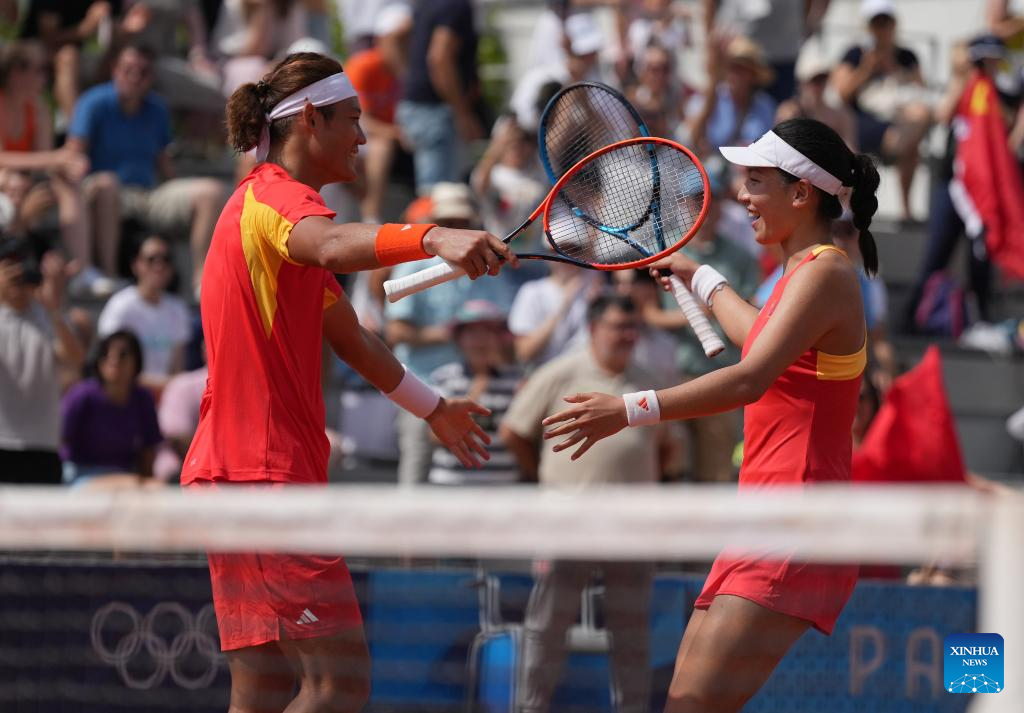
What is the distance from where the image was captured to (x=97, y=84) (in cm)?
1046

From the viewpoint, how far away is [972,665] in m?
3.81

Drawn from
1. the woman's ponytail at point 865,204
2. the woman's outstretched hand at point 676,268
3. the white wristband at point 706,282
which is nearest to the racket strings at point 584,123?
the woman's outstretched hand at point 676,268

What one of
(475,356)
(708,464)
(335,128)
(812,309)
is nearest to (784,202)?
(812,309)

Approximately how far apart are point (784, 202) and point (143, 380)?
5.09 m

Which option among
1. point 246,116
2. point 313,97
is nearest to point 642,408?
point 313,97

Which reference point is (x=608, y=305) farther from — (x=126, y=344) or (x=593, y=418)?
(x=593, y=418)

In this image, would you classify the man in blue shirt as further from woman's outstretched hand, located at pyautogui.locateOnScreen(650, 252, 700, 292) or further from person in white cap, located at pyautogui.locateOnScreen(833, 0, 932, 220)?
woman's outstretched hand, located at pyautogui.locateOnScreen(650, 252, 700, 292)

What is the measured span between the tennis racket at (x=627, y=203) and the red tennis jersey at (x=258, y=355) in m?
0.81

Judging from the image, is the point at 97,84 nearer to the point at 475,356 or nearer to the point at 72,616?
the point at 475,356

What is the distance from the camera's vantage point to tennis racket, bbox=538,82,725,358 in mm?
4773

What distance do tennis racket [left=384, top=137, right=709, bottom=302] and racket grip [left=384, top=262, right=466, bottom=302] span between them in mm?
→ 595

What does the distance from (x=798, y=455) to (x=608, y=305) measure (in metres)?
3.42

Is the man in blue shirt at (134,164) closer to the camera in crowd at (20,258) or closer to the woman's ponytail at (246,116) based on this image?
the camera in crowd at (20,258)

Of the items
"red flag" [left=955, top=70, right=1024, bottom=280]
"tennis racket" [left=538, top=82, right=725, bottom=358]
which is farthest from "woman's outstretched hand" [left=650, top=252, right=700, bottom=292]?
"red flag" [left=955, top=70, right=1024, bottom=280]
